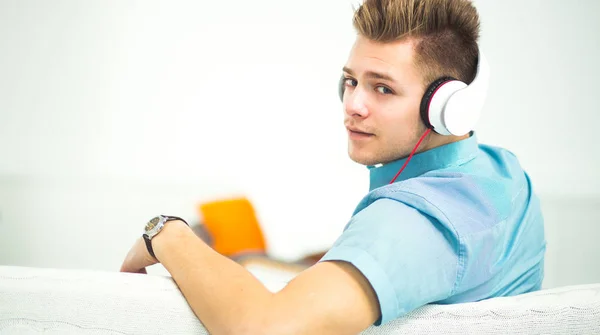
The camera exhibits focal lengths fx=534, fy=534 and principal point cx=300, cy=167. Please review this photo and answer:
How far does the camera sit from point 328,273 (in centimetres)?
63

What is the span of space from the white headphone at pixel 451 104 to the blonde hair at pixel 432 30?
62 mm

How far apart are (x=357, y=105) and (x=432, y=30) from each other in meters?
0.20

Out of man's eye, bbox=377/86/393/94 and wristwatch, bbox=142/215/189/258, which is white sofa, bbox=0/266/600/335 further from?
man's eye, bbox=377/86/393/94

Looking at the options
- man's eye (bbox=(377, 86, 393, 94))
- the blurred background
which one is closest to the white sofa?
man's eye (bbox=(377, 86, 393, 94))

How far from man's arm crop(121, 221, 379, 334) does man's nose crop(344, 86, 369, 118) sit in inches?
14.2

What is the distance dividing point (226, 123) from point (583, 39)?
1361 millimetres

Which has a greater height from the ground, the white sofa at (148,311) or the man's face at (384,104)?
the man's face at (384,104)

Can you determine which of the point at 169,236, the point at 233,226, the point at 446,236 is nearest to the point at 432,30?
the point at 446,236

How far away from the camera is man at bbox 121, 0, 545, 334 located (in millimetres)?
617

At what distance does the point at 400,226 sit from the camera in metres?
Answer: 0.67

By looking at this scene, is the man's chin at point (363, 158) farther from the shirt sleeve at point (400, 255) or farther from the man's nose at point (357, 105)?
the shirt sleeve at point (400, 255)

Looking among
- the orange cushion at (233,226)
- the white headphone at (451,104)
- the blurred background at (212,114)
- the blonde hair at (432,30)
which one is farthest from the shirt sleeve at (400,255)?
the blurred background at (212,114)

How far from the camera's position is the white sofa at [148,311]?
67cm

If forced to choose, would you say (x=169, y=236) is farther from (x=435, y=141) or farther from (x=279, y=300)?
(x=435, y=141)
